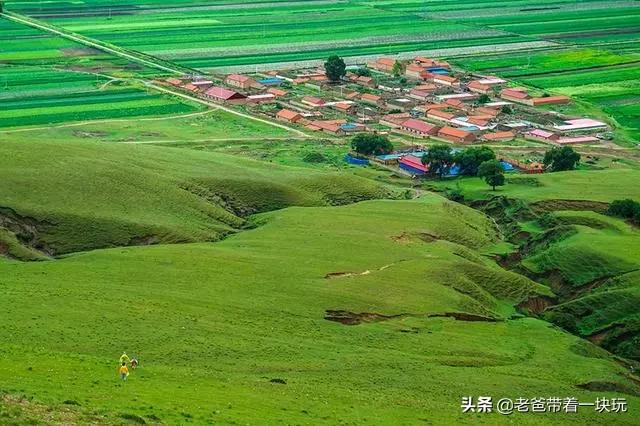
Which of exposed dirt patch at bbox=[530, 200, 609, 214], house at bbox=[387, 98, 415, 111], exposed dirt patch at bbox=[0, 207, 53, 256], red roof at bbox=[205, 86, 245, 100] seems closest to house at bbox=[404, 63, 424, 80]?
house at bbox=[387, 98, 415, 111]

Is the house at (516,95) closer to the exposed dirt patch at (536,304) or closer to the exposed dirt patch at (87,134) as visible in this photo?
the exposed dirt patch at (87,134)

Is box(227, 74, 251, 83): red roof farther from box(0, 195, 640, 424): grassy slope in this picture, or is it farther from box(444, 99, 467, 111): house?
box(0, 195, 640, 424): grassy slope

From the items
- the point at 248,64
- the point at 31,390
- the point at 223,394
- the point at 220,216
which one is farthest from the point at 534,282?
the point at 248,64

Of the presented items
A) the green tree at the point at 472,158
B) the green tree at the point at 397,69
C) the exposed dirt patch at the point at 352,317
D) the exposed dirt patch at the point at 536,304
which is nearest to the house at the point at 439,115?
the green tree at the point at 397,69

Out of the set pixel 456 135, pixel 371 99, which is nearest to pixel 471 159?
pixel 456 135

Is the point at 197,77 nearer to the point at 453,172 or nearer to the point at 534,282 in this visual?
the point at 453,172
